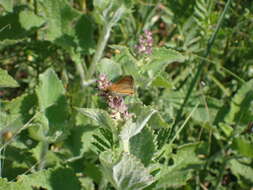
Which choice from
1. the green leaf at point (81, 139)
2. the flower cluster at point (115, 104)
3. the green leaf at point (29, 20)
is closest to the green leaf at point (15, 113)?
the green leaf at point (81, 139)

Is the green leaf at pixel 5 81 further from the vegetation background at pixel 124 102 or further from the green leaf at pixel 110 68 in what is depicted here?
the green leaf at pixel 110 68

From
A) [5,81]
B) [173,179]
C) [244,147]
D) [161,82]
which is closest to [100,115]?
[5,81]

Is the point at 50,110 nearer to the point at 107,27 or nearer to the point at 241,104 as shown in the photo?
the point at 107,27

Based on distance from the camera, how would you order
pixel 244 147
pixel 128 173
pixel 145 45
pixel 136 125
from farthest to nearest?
pixel 244 147 → pixel 145 45 → pixel 136 125 → pixel 128 173

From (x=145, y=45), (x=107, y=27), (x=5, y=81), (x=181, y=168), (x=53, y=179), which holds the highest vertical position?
(x=107, y=27)

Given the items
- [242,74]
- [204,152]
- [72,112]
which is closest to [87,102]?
[72,112]

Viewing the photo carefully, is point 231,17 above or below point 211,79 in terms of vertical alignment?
above

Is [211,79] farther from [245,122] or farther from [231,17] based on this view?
[245,122]
